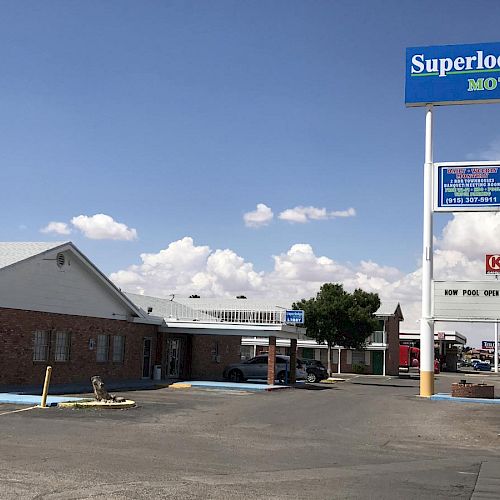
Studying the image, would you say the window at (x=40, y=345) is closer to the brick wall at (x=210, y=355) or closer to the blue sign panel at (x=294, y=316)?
the blue sign panel at (x=294, y=316)

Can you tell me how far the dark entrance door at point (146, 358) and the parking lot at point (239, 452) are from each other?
13.7 m

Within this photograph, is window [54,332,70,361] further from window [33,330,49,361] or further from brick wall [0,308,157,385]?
window [33,330,49,361]

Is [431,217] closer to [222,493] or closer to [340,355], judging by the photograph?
[222,493]

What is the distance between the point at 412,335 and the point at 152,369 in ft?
171

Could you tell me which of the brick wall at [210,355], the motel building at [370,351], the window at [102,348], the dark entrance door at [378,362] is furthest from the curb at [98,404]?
the dark entrance door at [378,362]

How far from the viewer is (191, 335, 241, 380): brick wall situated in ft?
132

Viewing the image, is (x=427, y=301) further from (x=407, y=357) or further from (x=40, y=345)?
(x=407, y=357)

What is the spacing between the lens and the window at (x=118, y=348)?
33.7 m

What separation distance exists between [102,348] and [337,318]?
21.1 meters

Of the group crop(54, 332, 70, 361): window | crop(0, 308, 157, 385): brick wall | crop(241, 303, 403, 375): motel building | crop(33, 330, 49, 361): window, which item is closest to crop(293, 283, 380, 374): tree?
crop(241, 303, 403, 375): motel building

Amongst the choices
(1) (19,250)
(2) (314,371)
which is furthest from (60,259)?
(2) (314,371)

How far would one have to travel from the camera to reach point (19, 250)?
2883cm

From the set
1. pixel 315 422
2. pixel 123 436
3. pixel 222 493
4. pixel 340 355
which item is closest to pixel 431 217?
pixel 315 422

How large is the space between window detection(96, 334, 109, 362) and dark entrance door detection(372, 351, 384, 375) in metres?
38.0
